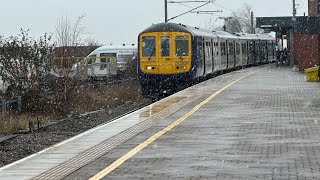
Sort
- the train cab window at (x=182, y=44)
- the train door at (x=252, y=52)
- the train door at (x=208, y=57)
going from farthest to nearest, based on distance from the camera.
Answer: the train door at (x=252, y=52), the train door at (x=208, y=57), the train cab window at (x=182, y=44)

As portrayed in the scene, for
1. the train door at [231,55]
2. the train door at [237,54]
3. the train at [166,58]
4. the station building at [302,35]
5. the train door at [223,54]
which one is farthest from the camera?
the train door at [237,54]

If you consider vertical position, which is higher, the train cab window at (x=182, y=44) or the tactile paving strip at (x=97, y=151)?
the train cab window at (x=182, y=44)

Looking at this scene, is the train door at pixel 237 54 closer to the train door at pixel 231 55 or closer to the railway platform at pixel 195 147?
the train door at pixel 231 55

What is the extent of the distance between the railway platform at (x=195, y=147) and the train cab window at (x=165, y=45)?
1202cm

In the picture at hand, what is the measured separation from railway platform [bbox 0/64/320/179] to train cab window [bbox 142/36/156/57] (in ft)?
39.5

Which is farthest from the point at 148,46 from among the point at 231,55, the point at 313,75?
the point at 231,55

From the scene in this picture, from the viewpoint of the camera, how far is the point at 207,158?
1194 centimetres

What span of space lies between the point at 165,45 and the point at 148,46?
0.77 meters

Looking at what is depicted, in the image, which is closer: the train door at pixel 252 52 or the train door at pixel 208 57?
the train door at pixel 208 57

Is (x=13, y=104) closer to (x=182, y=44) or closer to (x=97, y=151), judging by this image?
(x=182, y=44)

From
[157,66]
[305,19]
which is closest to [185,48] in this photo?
[157,66]

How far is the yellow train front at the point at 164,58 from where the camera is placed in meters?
33.7

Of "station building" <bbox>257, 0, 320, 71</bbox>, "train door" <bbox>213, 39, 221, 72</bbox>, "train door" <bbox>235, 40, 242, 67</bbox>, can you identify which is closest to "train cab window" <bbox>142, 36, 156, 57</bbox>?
"train door" <bbox>213, 39, 221, 72</bbox>

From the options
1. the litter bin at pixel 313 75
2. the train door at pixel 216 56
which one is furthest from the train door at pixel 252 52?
the litter bin at pixel 313 75
